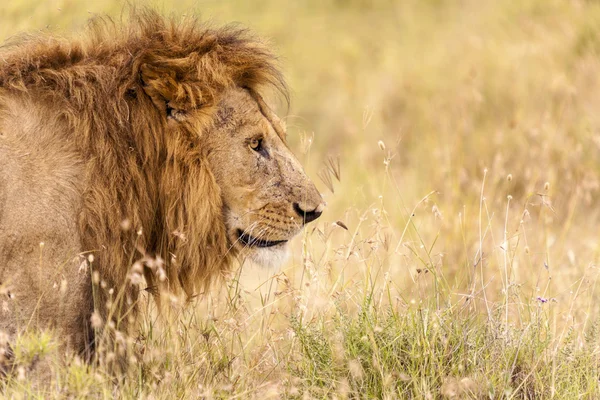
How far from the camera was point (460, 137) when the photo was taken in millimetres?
7898

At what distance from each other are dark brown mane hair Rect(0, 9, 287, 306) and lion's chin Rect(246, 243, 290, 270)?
0.11 meters

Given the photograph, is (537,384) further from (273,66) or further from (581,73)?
(581,73)

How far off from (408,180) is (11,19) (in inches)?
149

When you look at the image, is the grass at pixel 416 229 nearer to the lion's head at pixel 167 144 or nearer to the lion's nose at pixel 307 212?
the lion's nose at pixel 307 212

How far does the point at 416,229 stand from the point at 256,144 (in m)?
0.90

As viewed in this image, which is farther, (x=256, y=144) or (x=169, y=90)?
(x=256, y=144)

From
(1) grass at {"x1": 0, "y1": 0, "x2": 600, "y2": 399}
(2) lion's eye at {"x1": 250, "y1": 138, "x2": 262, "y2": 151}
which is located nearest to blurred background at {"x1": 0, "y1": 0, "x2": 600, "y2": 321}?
(1) grass at {"x1": 0, "y1": 0, "x2": 600, "y2": 399}

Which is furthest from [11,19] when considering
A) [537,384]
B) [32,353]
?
[537,384]

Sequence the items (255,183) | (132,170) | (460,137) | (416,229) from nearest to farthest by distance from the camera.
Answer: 1. (132,170)
2. (255,183)
3. (416,229)
4. (460,137)

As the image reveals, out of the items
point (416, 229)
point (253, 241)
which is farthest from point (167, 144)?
point (416, 229)

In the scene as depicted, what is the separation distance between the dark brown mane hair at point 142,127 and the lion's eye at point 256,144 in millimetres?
220

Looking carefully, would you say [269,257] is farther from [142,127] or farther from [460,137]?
[460,137]

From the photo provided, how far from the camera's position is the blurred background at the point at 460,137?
5406 millimetres

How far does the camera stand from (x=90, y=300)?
3.54 m
